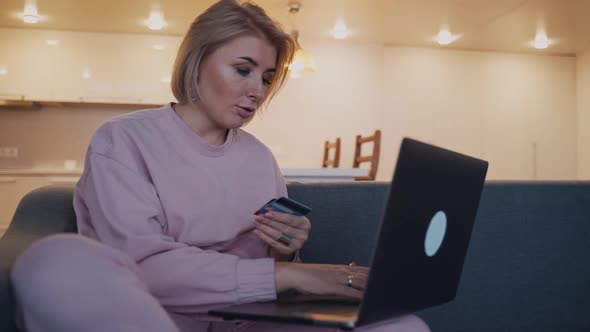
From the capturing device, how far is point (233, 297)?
94cm

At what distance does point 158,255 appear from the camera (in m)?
0.97

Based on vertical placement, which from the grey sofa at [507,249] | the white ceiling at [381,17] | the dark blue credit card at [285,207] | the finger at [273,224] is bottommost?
the grey sofa at [507,249]

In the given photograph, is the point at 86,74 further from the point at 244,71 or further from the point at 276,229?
the point at 276,229

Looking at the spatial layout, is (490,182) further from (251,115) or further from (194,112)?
(194,112)

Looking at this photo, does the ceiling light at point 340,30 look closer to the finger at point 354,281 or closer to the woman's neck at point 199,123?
the woman's neck at point 199,123

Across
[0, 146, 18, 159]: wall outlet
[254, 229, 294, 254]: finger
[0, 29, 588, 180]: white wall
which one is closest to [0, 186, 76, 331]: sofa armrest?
[254, 229, 294, 254]: finger

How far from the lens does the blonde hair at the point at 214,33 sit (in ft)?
4.08

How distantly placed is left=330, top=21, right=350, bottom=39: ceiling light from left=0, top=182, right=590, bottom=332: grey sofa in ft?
14.9

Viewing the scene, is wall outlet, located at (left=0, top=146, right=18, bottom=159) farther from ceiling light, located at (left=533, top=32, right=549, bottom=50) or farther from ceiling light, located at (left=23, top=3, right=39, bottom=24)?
ceiling light, located at (left=533, top=32, right=549, bottom=50)

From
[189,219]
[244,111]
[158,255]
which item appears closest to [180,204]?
[189,219]

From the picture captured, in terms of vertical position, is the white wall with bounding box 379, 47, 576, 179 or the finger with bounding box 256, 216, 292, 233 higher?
the white wall with bounding box 379, 47, 576, 179

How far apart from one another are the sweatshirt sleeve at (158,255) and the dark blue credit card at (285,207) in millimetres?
134

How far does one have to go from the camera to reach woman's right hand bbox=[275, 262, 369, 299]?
96 cm

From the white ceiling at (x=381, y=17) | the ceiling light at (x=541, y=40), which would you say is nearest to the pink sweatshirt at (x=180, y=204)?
the white ceiling at (x=381, y=17)
